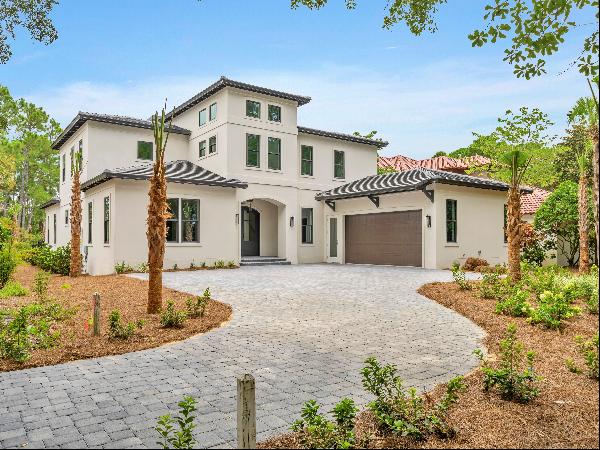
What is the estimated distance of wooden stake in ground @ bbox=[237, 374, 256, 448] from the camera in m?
3.08

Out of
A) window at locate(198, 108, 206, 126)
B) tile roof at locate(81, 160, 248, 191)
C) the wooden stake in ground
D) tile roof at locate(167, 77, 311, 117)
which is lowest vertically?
the wooden stake in ground

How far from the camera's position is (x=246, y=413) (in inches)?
123

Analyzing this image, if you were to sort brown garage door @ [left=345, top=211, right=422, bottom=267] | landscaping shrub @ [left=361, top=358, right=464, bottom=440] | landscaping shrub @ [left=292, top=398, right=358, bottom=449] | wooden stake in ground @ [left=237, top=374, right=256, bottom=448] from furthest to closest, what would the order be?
brown garage door @ [left=345, top=211, right=422, bottom=267] → landscaping shrub @ [left=361, top=358, right=464, bottom=440] → landscaping shrub @ [left=292, top=398, right=358, bottom=449] → wooden stake in ground @ [left=237, top=374, right=256, bottom=448]

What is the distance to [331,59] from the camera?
8391 millimetres

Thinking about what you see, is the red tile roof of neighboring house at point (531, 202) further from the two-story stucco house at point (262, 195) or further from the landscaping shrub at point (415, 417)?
the landscaping shrub at point (415, 417)

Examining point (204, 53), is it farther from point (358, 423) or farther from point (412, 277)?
point (412, 277)

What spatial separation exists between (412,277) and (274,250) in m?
11.1

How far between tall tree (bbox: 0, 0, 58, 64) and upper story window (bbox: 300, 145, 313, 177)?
1802 centimetres

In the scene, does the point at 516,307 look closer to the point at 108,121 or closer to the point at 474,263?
the point at 474,263

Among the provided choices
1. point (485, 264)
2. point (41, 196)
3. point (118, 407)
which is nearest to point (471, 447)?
point (118, 407)

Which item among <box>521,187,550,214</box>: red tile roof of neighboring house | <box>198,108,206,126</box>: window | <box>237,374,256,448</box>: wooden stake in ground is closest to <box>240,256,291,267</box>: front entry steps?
<box>198,108,206,126</box>: window

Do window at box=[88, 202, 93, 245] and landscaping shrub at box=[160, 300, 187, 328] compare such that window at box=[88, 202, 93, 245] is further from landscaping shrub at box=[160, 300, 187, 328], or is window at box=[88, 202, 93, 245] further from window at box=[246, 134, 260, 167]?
landscaping shrub at box=[160, 300, 187, 328]

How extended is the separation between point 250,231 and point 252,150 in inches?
Result: 196

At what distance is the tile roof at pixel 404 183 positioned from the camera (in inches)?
769
